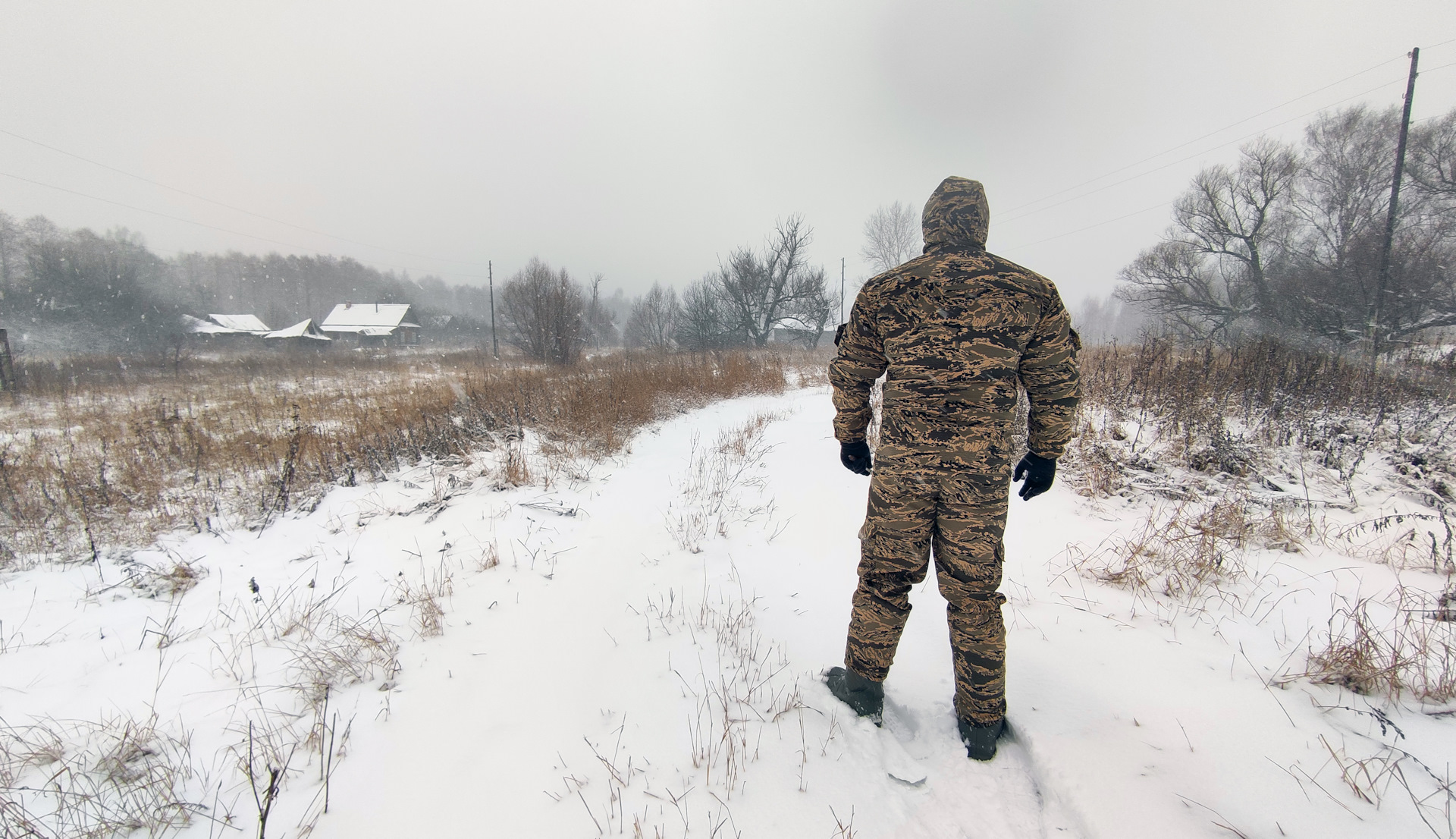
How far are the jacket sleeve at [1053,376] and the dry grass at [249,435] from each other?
4529 millimetres

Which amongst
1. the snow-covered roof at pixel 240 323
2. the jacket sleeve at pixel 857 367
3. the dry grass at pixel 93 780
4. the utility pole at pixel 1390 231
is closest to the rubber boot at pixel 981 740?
the jacket sleeve at pixel 857 367

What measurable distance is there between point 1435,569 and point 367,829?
528 centimetres

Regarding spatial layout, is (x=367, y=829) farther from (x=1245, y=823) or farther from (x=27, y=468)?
→ (x=27, y=468)

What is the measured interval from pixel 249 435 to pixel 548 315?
8917 millimetres

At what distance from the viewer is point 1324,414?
4.98 m

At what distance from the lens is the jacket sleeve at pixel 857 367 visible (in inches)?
69.2

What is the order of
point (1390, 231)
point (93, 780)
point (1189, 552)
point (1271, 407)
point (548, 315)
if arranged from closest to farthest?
point (93, 780) < point (1189, 552) < point (1271, 407) < point (1390, 231) < point (548, 315)

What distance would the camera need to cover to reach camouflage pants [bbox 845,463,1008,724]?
1.58 m

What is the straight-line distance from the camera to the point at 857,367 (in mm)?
1819

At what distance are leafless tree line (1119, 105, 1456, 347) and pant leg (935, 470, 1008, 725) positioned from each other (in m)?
17.9

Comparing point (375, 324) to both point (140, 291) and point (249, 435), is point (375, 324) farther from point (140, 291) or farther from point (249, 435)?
point (249, 435)

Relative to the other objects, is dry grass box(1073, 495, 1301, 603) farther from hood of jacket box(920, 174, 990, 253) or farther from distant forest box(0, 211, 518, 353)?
distant forest box(0, 211, 518, 353)

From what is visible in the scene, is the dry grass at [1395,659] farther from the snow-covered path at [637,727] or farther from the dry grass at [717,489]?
the dry grass at [717,489]

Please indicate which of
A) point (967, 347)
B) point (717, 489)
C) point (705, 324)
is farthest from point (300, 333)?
point (967, 347)
